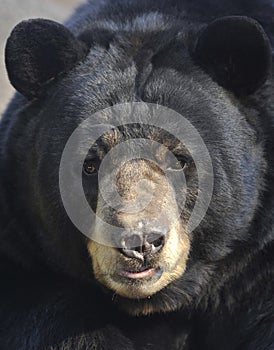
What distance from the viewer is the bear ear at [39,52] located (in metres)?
5.22

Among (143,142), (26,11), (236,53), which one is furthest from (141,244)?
(26,11)

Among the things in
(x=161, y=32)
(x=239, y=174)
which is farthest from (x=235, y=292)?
(x=161, y=32)

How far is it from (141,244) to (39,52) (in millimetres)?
1284

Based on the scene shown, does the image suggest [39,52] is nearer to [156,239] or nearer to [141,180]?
[141,180]

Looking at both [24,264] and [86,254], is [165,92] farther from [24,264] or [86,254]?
[24,264]

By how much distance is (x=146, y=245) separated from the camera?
4.61m

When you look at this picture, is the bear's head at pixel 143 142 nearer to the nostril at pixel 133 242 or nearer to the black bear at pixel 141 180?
the black bear at pixel 141 180

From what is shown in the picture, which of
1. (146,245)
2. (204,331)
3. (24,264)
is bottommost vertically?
(204,331)

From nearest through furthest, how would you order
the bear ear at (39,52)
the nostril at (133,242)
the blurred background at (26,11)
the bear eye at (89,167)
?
the nostril at (133,242) < the bear eye at (89,167) < the bear ear at (39,52) < the blurred background at (26,11)

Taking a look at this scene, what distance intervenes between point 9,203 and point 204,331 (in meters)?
1.30

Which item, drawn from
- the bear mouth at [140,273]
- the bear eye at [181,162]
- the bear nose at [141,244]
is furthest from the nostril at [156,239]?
the bear eye at [181,162]

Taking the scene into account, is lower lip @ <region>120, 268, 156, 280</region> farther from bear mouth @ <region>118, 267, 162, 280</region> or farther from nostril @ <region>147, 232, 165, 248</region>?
nostril @ <region>147, 232, 165, 248</region>

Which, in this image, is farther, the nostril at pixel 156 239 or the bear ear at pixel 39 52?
the bear ear at pixel 39 52

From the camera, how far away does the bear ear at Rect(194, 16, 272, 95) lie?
5059 millimetres
